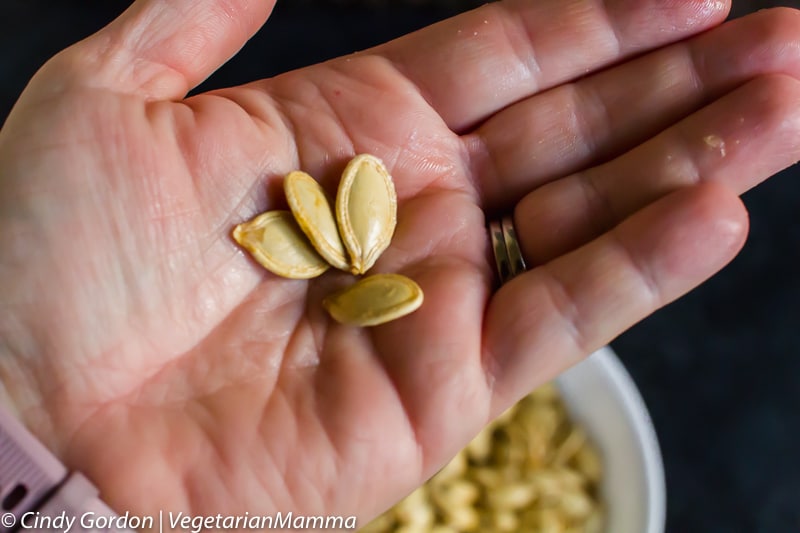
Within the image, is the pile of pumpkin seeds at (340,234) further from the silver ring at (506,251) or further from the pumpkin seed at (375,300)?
the silver ring at (506,251)

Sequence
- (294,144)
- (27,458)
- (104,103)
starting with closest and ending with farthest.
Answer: (27,458), (104,103), (294,144)

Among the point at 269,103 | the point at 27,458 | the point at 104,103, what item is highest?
the point at 104,103

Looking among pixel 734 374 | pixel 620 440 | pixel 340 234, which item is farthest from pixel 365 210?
pixel 734 374

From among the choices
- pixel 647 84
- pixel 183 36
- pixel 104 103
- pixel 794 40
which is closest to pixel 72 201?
pixel 104 103

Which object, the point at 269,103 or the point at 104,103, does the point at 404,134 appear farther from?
the point at 104,103

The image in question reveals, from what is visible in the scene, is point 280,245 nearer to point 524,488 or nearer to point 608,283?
point 608,283

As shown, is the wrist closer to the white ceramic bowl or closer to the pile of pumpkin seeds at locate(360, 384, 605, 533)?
the pile of pumpkin seeds at locate(360, 384, 605, 533)

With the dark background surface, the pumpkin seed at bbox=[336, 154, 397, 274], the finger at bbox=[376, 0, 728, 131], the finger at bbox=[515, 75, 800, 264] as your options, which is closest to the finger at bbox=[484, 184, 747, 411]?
the finger at bbox=[515, 75, 800, 264]

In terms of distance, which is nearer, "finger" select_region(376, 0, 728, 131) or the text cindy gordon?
the text cindy gordon

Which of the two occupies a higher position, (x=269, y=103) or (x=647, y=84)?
(x=269, y=103)
